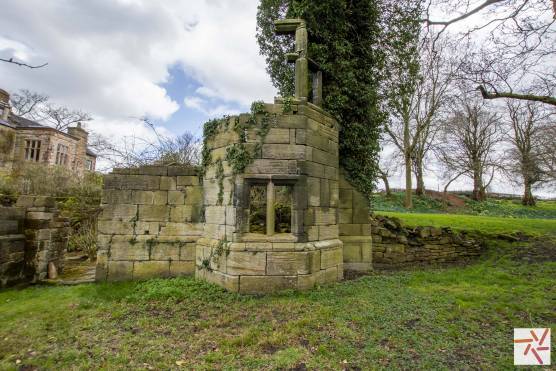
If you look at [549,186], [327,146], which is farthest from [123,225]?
[549,186]

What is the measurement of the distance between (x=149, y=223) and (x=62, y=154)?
25.4 m

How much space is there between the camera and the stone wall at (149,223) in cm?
648

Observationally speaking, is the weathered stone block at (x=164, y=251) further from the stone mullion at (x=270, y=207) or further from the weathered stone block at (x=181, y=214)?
the stone mullion at (x=270, y=207)

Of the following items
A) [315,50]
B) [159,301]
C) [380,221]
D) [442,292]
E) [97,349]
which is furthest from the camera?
[380,221]

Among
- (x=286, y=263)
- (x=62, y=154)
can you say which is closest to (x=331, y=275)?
(x=286, y=263)

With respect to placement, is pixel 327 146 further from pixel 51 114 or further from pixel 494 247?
pixel 51 114

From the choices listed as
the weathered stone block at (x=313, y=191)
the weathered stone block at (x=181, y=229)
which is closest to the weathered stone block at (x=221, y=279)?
the weathered stone block at (x=181, y=229)

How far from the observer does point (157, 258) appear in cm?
653

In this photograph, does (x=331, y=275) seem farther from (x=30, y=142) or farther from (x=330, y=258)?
(x=30, y=142)

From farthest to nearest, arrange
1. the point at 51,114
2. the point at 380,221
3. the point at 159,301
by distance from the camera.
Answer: the point at 51,114
the point at 380,221
the point at 159,301

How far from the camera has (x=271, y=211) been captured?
5.96 metres

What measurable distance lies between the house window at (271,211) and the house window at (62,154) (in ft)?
82.4

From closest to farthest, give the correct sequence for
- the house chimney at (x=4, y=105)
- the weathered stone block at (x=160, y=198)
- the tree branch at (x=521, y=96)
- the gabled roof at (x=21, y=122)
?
the weathered stone block at (x=160, y=198), the tree branch at (x=521, y=96), the house chimney at (x=4, y=105), the gabled roof at (x=21, y=122)

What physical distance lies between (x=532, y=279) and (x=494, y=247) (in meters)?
2.71
